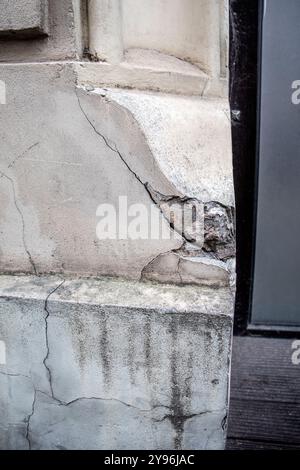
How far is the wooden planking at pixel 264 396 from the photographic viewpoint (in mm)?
2219

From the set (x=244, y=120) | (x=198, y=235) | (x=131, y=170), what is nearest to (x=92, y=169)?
(x=131, y=170)

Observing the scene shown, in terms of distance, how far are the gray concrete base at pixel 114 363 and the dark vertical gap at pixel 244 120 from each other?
5.35 ft

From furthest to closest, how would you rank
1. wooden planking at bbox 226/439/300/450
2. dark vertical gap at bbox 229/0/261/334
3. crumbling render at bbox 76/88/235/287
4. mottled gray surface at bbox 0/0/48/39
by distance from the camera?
dark vertical gap at bbox 229/0/261/334 → wooden planking at bbox 226/439/300/450 → crumbling render at bbox 76/88/235/287 → mottled gray surface at bbox 0/0/48/39

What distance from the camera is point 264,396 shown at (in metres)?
2.56

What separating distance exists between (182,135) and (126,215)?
19.4 inches

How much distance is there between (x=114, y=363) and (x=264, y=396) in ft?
4.83

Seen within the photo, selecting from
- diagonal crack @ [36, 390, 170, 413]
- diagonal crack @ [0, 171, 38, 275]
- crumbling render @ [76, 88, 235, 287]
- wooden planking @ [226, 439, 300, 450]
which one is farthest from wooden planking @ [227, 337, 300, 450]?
diagonal crack @ [0, 171, 38, 275]

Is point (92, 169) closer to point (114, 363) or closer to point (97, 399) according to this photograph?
point (114, 363)

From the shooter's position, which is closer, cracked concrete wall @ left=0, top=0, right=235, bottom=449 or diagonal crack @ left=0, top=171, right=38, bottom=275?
cracked concrete wall @ left=0, top=0, right=235, bottom=449

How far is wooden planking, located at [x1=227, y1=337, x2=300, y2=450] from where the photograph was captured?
2.22 meters

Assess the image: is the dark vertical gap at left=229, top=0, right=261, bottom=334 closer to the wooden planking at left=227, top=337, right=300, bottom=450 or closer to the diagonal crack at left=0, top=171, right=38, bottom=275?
the wooden planking at left=227, top=337, right=300, bottom=450

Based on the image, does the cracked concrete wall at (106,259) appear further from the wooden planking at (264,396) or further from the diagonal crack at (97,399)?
the wooden planking at (264,396)

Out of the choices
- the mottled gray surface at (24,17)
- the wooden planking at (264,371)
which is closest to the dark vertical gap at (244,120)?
the wooden planking at (264,371)
